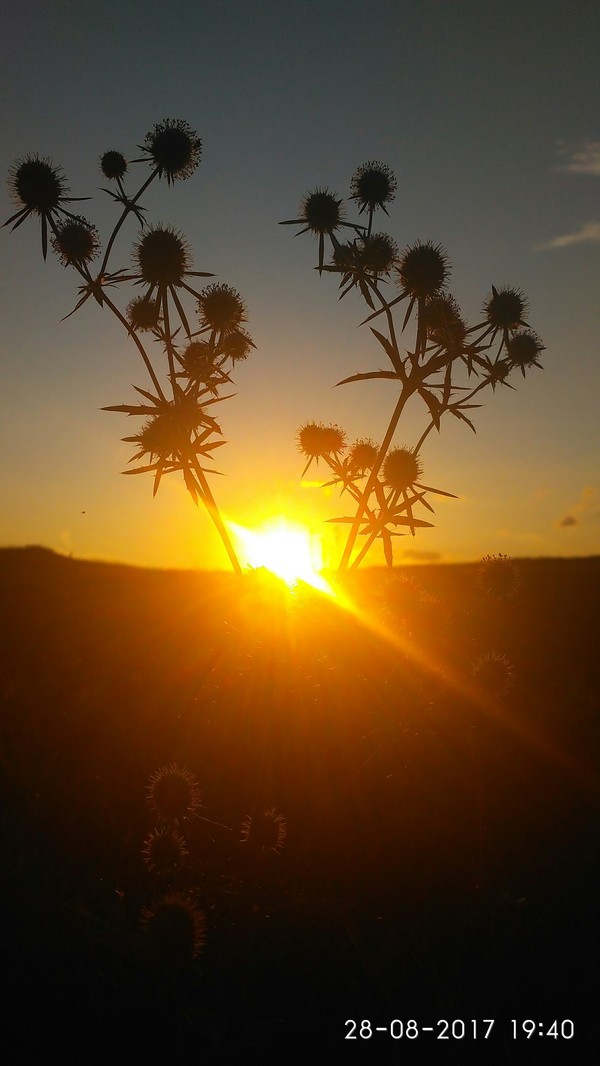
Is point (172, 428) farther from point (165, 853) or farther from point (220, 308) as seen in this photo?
point (165, 853)

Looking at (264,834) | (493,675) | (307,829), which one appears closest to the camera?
(264,834)

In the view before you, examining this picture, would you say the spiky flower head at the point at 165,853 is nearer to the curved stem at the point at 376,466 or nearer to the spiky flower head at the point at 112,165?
the curved stem at the point at 376,466

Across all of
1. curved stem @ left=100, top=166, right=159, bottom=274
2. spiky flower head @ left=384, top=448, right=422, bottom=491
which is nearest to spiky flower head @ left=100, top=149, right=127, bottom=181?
curved stem @ left=100, top=166, right=159, bottom=274

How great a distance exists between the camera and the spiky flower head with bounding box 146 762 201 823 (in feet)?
13.9

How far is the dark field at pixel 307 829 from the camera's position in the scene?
3002mm

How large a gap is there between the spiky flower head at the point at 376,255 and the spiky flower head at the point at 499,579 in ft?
11.2

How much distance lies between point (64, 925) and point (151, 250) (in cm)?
678

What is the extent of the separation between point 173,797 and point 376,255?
6395mm

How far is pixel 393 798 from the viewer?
479 centimetres

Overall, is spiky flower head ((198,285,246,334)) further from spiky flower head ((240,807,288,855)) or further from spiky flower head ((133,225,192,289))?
spiky flower head ((240,807,288,855))

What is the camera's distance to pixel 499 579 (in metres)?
8.06

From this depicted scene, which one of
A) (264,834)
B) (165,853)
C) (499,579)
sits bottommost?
(165,853)

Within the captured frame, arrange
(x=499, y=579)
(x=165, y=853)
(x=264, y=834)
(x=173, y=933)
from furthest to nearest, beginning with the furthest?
(x=499, y=579)
(x=264, y=834)
(x=165, y=853)
(x=173, y=933)

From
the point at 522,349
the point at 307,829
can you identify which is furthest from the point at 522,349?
the point at 307,829
